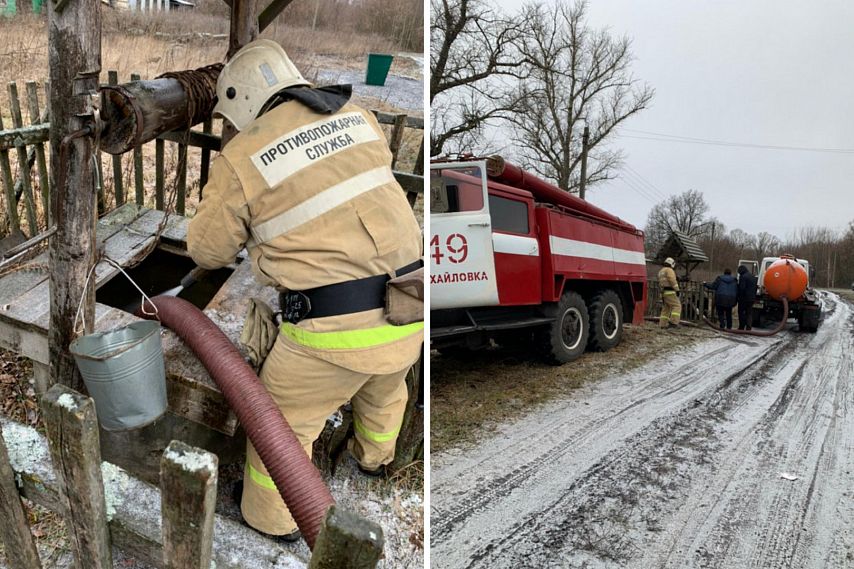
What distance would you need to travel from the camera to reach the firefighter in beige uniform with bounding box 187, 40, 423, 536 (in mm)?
2072

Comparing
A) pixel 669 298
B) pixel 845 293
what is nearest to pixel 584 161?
pixel 669 298

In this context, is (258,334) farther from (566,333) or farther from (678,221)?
(678,221)

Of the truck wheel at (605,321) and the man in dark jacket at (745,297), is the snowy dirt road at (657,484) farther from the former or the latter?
Result: the man in dark jacket at (745,297)

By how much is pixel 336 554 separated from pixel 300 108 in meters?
1.54

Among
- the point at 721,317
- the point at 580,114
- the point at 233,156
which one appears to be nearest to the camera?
the point at 233,156

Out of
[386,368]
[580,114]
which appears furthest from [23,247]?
[580,114]

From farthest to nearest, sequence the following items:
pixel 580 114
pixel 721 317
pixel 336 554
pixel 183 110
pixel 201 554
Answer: pixel 721 317 < pixel 580 114 < pixel 183 110 < pixel 201 554 < pixel 336 554

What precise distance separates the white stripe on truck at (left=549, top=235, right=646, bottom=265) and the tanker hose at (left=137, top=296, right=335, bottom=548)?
3.53 metres

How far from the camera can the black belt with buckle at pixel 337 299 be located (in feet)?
7.09

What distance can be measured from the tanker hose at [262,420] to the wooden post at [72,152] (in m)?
0.35

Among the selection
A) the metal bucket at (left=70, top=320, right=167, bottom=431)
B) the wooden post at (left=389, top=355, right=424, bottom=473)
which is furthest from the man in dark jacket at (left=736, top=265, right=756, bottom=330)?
the metal bucket at (left=70, top=320, right=167, bottom=431)

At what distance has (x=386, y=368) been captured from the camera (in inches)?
90.0

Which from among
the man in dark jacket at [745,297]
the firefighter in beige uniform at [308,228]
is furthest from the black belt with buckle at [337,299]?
the man in dark jacket at [745,297]

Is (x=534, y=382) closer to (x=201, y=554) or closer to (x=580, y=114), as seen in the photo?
(x=580, y=114)
